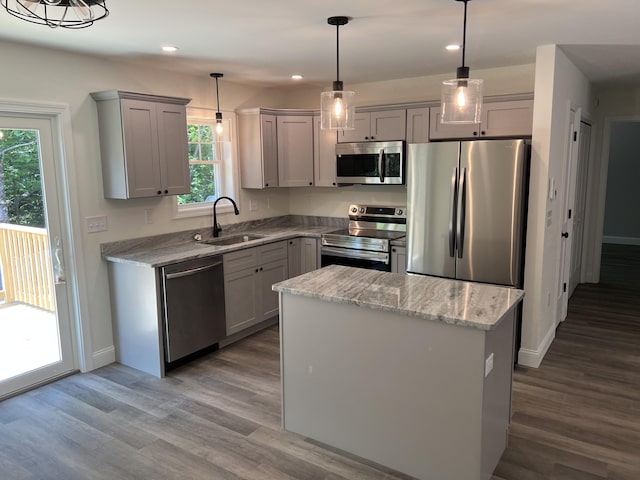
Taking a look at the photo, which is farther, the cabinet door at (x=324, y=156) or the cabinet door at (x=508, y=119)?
the cabinet door at (x=324, y=156)

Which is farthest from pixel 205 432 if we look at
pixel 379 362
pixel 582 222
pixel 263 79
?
pixel 582 222

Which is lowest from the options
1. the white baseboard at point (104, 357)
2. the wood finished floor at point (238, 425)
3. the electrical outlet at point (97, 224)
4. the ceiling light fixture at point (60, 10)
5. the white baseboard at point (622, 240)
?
the wood finished floor at point (238, 425)

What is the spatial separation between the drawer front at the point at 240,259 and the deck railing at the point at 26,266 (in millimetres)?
1394

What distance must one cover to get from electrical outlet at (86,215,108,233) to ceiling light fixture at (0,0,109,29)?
1.58 m

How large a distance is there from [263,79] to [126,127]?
1.73m

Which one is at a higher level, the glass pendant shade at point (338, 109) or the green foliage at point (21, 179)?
the glass pendant shade at point (338, 109)

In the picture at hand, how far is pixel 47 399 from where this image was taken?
Answer: 3418 mm

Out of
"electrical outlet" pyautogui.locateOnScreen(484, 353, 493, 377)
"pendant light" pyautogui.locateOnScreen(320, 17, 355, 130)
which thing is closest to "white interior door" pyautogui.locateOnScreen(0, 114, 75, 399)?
"pendant light" pyautogui.locateOnScreen(320, 17, 355, 130)

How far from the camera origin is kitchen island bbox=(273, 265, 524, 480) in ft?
7.39

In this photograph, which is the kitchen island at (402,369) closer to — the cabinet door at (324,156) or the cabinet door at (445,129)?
the cabinet door at (445,129)

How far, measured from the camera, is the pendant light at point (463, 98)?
2.41 meters

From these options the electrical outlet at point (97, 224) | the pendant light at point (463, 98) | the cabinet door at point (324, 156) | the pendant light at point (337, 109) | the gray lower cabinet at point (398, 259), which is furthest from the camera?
the cabinet door at point (324, 156)

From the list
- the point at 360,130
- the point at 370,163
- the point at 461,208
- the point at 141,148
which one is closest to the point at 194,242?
the point at 141,148

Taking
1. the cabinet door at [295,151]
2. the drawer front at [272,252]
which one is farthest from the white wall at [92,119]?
the cabinet door at [295,151]
